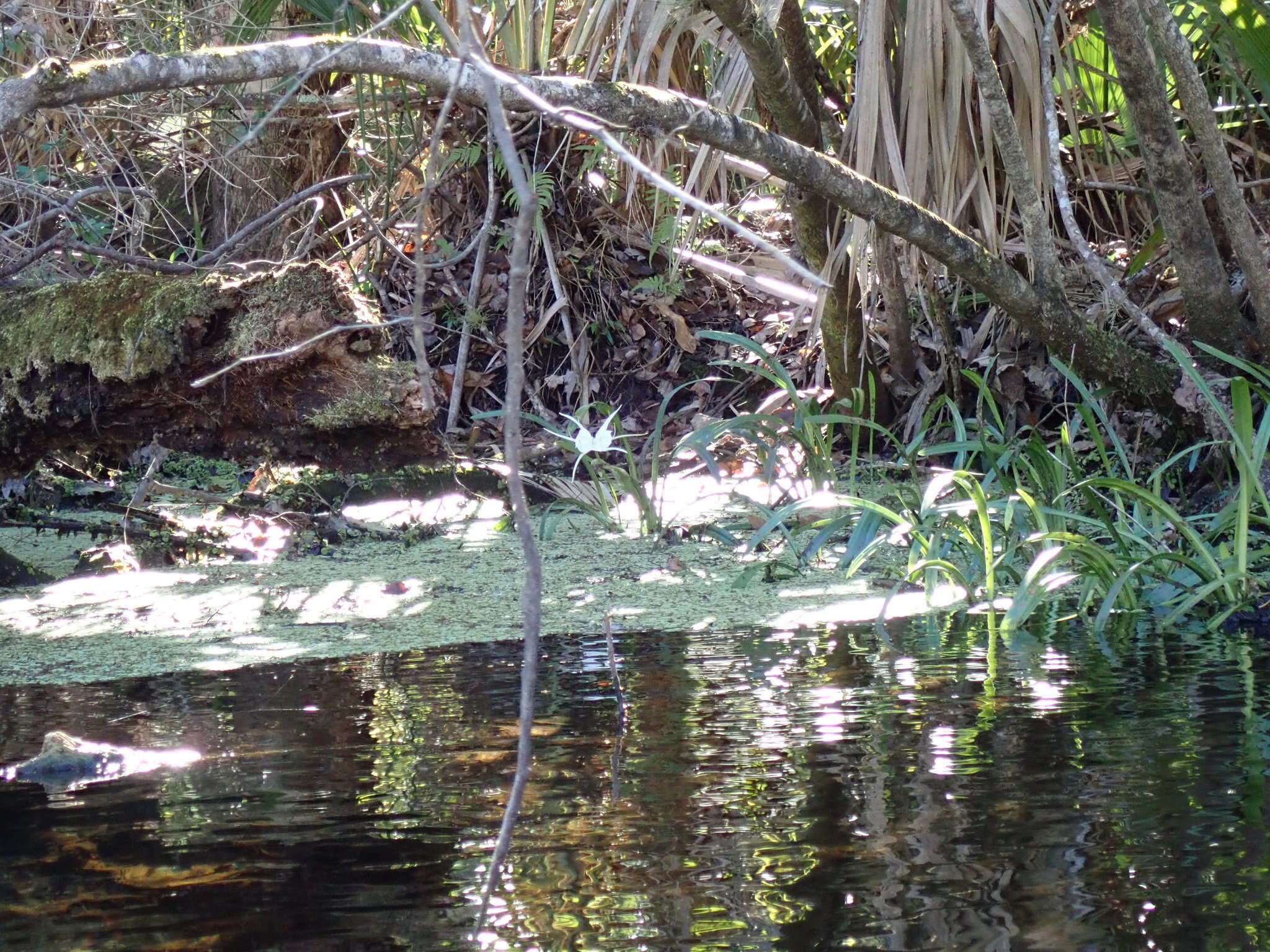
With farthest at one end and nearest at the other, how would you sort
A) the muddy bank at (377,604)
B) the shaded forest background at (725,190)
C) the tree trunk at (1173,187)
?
the shaded forest background at (725,190) < the tree trunk at (1173,187) < the muddy bank at (377,604)

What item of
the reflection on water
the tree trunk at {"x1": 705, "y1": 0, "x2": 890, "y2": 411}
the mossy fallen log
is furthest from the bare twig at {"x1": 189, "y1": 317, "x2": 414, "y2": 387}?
the tree trunk at {"x1": 705, "y1": 0, "x2": 890, "y2": 411}

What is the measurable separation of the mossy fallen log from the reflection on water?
0.52 meters

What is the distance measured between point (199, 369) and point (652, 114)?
0.93m

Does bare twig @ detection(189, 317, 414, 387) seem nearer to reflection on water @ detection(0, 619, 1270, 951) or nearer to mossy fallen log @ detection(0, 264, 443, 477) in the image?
mossy fallen log @ detection(0, 264, 443, 477)

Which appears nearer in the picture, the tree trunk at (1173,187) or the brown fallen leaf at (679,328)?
the tree trunk at (1173,187)

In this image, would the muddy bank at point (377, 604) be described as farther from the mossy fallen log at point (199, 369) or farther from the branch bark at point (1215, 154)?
the branch bark at point (1215, 154)

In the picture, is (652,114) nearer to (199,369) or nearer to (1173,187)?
(199,369)

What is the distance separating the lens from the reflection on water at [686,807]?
3.54 ft

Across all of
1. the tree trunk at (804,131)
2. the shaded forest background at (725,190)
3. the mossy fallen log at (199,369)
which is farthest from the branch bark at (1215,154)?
the mossy fallen log at (199,369)

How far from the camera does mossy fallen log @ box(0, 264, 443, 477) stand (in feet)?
7.06

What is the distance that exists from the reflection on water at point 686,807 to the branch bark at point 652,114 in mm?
717

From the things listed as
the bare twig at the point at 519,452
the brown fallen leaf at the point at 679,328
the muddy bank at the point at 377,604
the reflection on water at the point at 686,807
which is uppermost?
the brown fallen leaf at the point at 679,328

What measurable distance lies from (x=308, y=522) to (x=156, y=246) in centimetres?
229

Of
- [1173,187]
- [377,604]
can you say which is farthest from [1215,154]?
[377,604]
